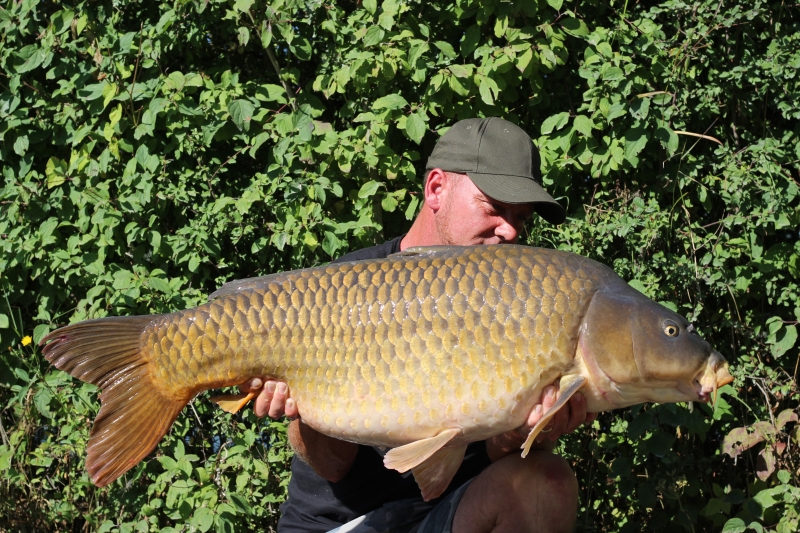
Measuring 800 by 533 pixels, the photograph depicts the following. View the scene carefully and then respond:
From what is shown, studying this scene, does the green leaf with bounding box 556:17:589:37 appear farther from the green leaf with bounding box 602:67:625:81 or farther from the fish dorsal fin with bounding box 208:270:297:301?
the fish dorsal fin with bounding box 208:270:297:301

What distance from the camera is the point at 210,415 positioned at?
3.31 metres

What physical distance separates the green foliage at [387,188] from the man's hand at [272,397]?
2.96ft

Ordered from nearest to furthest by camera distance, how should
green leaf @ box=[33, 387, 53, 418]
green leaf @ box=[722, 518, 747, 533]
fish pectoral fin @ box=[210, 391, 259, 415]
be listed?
fish pectoral fin @ box=[210, 391, 259, 415]
green leaf @ box=[722, 518, 747, 533]
green leaf @ box=[33, 387, 53, 418]

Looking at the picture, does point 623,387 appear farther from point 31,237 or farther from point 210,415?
point 31,237

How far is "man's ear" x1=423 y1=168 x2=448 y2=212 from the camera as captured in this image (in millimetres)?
2527

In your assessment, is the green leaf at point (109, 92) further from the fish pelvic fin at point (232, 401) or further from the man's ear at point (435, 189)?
the fish pelvic fin at point (232, 401)

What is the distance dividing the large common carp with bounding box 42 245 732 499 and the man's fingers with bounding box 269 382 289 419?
0.07 ft

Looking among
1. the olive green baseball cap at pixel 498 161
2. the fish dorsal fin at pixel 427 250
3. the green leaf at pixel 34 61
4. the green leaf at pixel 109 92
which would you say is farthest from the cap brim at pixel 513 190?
the green leaf at pixel 34 61

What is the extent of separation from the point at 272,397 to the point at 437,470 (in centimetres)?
37

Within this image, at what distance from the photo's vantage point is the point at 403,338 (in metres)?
1.95

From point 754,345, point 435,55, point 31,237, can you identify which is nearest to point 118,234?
point 31,237

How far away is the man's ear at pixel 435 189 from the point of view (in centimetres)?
253

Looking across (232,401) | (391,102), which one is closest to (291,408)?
(232,401)

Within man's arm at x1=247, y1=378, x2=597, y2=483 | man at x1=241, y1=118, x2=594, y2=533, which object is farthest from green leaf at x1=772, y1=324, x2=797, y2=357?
man's arm at x1=247, y1=378, x2=597, y2=483
